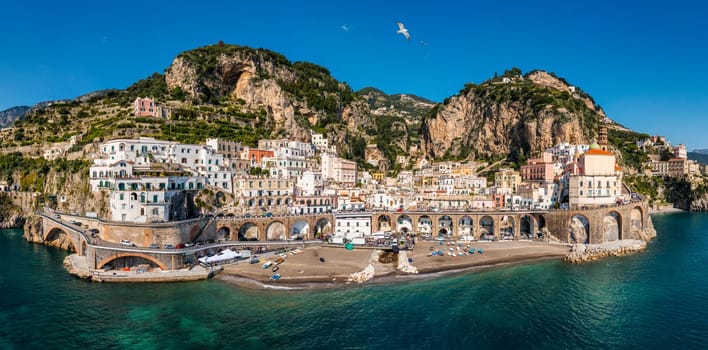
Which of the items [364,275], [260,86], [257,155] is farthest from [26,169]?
[364,275]

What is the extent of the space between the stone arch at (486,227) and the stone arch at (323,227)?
72.0 feet

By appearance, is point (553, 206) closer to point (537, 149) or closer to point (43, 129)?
point (537, 149)

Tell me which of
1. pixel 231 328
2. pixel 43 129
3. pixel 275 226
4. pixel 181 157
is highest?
pixel 43 129

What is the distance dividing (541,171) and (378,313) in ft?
169

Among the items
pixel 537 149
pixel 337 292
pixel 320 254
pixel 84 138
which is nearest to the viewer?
pixel 337 292

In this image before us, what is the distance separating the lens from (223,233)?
5309 centimetres

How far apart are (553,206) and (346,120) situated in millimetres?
65083

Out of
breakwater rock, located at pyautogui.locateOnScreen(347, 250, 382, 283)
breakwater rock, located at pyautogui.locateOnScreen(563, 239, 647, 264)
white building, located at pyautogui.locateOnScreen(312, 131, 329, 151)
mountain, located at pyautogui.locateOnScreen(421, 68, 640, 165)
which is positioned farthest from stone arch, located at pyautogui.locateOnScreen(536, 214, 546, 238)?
white building, located at pyautogui.locateOnScreen(312, 131, 329, 151)

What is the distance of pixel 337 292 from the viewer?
37719mm

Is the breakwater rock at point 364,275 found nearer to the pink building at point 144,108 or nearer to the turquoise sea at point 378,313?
the turquoise sea at point 378,313

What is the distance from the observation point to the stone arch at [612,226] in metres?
57.9

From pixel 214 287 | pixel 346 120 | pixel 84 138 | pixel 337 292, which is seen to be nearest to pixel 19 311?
pixel 214 287

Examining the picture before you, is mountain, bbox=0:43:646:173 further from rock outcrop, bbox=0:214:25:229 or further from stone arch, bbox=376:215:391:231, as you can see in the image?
stone arch, bbox=376:215:391:231

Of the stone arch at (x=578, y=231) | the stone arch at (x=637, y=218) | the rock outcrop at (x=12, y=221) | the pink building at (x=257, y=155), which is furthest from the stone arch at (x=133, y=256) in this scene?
Answer: the stone arch at (x=637, y=218)
